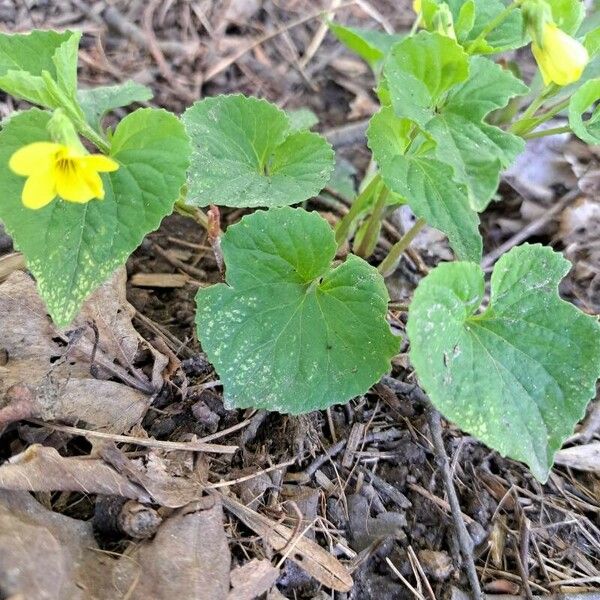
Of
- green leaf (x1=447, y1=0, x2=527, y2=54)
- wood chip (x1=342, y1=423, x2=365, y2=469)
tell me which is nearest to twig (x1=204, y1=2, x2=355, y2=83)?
green leaf (x1=447, y1=0, x2=527, y2=54)

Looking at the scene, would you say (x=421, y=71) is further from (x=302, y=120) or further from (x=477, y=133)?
(x=302, y=120)

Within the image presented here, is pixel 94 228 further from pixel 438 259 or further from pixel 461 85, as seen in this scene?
pixel 438 259

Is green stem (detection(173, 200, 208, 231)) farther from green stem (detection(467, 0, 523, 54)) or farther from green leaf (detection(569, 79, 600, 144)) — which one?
green leaf (detection(569, 79, 600, 144))

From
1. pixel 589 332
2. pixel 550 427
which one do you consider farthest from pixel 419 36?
pixel 550 427

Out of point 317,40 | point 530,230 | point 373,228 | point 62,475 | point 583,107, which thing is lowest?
point 62,475

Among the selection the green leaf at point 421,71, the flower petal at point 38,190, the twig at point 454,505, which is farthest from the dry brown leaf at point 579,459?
the flower petal at point 38,190

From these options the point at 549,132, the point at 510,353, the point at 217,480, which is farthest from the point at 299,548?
the point at 549,132
